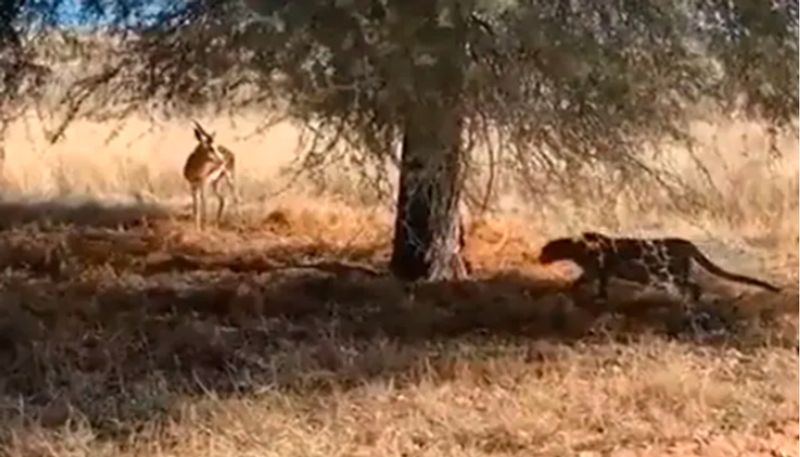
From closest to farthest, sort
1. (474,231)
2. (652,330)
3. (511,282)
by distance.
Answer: (652,330), (511,282), (474,231)

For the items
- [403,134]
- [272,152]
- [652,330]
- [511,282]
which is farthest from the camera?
[272,152]

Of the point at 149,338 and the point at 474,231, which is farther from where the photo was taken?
the point at 474,231

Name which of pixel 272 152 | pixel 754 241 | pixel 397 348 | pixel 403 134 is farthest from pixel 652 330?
pixel 272 152

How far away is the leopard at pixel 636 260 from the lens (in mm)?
9938

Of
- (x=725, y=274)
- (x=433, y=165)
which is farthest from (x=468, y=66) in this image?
(x=725, y=274)

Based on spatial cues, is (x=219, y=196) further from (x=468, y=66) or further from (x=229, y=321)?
(x=468, y=66)

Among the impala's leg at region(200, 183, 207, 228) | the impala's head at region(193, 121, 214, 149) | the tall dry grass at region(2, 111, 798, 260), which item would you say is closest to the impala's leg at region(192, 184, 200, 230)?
the impala's leg at region(200, 183, 207, 228)

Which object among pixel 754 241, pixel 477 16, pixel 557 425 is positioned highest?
pixel 477 16

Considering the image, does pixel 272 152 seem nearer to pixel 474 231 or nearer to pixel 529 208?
pixel 474 231

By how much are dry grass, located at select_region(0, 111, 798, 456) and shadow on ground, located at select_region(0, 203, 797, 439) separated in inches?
0.9

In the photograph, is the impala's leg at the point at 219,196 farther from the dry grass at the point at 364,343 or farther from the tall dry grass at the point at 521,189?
the tall dry grass at the point at 521,189

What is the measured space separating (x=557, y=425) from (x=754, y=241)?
7.05m

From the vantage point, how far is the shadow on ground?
24.6 feet

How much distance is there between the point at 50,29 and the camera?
980 cm
